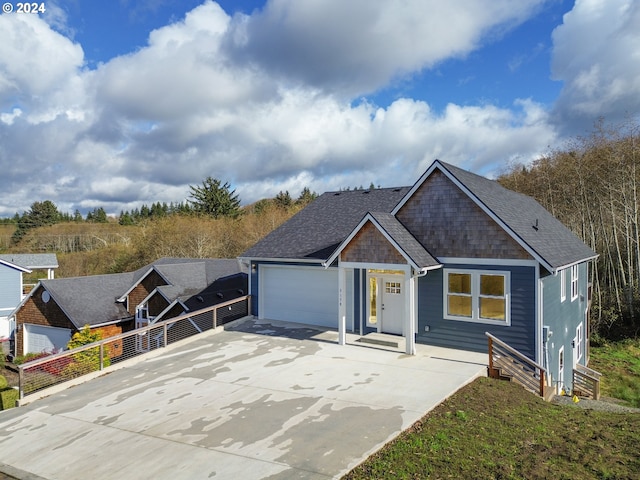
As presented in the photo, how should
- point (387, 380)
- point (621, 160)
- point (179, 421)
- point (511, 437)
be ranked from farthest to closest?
point (621, 160) < point (387, 380) < point (179, 421) < point (511, 437)

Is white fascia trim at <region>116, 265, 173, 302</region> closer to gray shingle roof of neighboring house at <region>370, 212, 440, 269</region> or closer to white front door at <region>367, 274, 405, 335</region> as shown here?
white front door at <region>367, 274, 405, 335</region>

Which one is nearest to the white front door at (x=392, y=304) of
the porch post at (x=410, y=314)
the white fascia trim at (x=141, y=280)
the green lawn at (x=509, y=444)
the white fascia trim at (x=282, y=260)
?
the porch post at (x=410, y=314)

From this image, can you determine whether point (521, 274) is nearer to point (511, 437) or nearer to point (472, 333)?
point (472, 333)

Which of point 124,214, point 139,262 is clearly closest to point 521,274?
point 139,262

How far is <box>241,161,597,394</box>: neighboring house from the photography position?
11625 mm

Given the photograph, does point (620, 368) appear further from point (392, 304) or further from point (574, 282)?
point (392, 304)

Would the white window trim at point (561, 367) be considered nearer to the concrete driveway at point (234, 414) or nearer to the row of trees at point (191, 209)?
the concrete driveway at point (234, 414)

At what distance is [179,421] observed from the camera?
8094mm

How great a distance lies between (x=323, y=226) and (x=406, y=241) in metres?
5.65

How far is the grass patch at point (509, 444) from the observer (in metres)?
5.88

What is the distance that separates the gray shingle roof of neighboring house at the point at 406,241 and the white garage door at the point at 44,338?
17.7m

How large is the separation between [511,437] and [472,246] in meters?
6.29

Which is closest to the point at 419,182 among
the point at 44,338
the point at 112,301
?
the point at 112,301

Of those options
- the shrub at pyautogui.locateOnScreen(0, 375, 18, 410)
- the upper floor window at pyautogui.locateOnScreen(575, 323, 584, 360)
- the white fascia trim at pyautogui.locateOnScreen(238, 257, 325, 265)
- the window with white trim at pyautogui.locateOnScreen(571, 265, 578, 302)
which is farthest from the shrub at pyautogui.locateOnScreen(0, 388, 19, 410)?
the upper floor window at pyautogui.locateOnScreen(575, 323, 584, 360)
